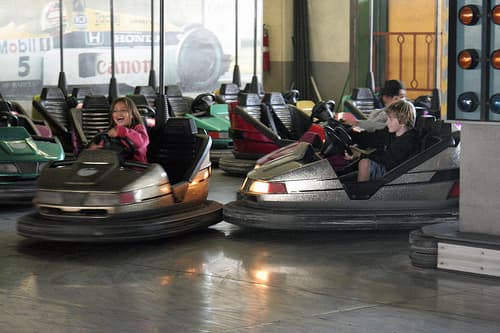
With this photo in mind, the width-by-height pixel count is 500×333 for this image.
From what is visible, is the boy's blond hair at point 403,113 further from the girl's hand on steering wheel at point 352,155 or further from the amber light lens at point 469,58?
the amber light lens at point 469,58

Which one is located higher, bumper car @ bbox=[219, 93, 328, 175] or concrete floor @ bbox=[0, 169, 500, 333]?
bumper car @ bbox=[219, 93, 328, 175]

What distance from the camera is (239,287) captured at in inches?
168

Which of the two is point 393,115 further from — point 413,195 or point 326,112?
point 326,112

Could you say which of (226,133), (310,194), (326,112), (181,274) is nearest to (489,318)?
(181,274)

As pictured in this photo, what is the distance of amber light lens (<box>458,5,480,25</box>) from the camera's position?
4.33 meters

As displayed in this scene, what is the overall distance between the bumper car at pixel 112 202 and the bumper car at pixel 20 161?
987mm

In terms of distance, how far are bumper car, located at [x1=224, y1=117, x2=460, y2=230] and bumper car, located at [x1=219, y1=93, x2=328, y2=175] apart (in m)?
2.44

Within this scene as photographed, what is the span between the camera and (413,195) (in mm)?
5484

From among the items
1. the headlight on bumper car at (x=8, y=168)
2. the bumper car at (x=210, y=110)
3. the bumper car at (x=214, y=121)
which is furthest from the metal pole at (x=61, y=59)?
the headlight on bumper car at (x=8, y=168)

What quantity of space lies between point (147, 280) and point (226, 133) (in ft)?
16.5

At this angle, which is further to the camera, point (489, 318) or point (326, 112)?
point (326, 112)

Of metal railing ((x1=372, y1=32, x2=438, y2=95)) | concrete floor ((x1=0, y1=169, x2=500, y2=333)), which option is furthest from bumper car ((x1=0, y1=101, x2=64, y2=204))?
metal railing ((x1=372, y1=32, x2=438, y2=95))

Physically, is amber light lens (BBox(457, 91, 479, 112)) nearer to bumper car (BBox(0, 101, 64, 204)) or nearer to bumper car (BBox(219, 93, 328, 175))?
bumper car (BBox(0, 101, 64, 204))

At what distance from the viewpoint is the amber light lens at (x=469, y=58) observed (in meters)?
4.34
